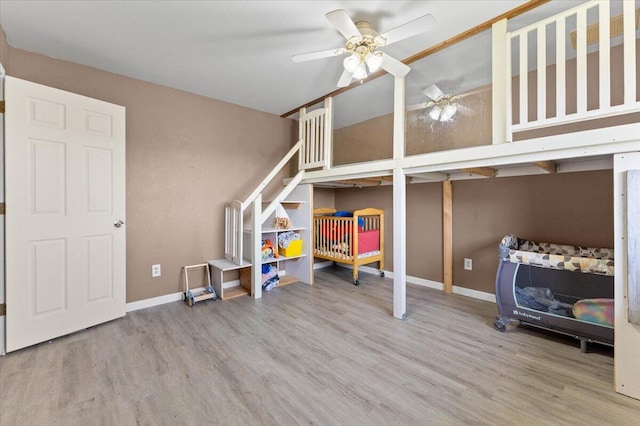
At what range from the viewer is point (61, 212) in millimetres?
2258

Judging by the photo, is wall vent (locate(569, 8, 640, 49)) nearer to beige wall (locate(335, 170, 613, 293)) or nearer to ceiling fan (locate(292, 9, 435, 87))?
beige wall (locate(335, 170, 613, 293))

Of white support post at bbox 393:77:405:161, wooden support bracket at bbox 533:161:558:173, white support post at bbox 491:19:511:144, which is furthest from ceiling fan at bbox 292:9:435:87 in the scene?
wooden support bracket at bbox 533:161:558:173

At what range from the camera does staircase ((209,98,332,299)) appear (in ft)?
10.5

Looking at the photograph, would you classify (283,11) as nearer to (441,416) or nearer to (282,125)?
(282,125)

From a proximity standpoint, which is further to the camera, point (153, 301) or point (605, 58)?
point (153, 301)

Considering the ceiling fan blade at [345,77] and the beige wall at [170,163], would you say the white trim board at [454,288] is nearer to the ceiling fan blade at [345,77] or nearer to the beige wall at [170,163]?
the beige wall at [170,163]

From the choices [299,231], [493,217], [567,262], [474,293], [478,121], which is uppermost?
[478,121]

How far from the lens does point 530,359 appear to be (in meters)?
1.91

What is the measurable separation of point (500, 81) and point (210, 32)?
230 centimetres

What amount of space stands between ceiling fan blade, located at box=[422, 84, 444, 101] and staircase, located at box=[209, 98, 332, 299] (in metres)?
1.24

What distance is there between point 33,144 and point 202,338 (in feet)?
6.68

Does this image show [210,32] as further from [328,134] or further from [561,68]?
[561,68]

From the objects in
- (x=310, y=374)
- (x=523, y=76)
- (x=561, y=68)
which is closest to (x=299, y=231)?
(x=310, y=374)

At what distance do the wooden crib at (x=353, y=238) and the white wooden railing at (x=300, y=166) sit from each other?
2.64 feet
